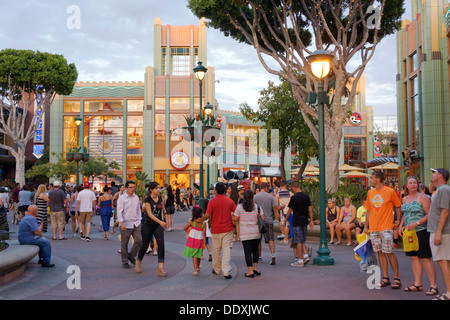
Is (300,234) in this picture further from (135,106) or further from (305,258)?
(135,106)

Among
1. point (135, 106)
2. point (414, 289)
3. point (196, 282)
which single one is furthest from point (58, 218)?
point (135, 106)

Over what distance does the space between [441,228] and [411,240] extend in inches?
28.2

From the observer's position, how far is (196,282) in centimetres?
834

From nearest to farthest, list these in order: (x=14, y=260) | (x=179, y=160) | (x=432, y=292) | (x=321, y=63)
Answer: (x=432, y=292)
(x=14, y=260)
(x=321, y=63)
(x=179, y=160)

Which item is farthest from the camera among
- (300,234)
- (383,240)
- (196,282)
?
(300,234)

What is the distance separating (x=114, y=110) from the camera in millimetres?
50281

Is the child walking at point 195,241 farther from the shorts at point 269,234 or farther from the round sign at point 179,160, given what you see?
the round sign at point 179,160

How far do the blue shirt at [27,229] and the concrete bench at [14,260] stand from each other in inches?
12.6

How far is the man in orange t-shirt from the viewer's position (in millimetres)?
7531

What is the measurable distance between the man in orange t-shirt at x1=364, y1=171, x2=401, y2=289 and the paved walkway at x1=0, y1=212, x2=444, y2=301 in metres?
0.40

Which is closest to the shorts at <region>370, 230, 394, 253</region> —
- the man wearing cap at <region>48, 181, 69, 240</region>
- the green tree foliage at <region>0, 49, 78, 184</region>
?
the man wearing cap at <region>48, 181, 69, 240</region>

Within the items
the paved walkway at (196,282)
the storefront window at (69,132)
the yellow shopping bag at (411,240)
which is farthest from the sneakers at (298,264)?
the storefront window at (69,132)

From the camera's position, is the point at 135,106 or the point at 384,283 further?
the point at 135,106

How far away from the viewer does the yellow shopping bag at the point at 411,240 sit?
704 cm
